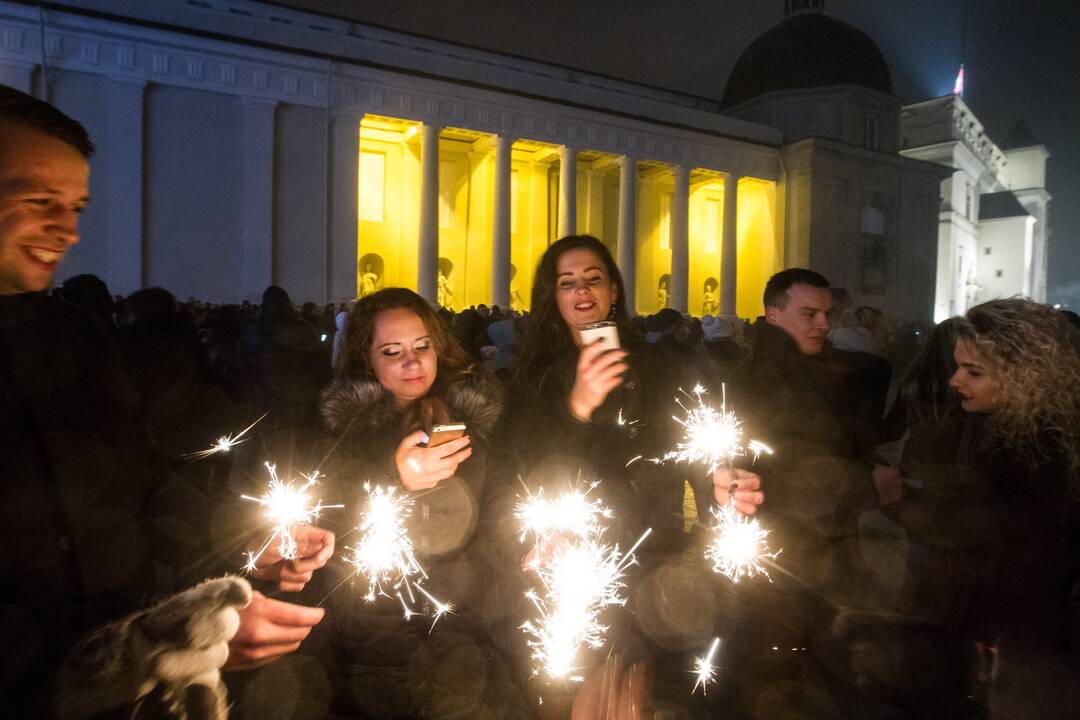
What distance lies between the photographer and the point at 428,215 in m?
Result: 25.2

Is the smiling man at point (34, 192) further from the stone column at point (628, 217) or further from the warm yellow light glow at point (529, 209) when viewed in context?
the warm yellow light glow at point (529, 209)

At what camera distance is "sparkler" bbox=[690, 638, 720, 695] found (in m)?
2.85

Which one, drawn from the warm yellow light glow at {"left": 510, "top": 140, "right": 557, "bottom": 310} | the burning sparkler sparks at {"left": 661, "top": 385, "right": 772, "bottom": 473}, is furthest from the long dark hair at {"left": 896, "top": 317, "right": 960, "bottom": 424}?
the warm yellow light glow at {"left": 510, "top": 140, "right": 557, "bottom": 310}

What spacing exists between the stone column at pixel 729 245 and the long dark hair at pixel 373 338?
31.3 m

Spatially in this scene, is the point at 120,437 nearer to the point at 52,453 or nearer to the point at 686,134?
the point at 52,453

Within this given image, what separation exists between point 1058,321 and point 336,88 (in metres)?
24.0

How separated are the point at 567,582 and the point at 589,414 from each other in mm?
703

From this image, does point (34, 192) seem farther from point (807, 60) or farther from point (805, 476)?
point (807, 60)

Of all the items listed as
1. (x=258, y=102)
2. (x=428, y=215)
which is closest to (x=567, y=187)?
(x=428, y=215)

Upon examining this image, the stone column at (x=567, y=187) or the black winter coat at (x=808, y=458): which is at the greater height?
the stone column at (x=567, y=187)

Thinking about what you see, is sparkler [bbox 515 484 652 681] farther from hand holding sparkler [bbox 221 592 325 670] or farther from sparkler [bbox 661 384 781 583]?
hand holding sparkler [bbox 221 592 325 670]

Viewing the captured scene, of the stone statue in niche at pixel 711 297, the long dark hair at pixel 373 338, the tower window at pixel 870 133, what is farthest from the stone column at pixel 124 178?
the tower window at pixel 870 133

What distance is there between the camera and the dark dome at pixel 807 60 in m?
38.9

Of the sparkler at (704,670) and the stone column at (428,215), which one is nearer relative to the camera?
the sparkler at (704,670)
